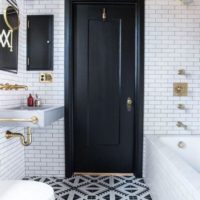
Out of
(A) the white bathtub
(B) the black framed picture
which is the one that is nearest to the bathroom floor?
(A) the white bathtub

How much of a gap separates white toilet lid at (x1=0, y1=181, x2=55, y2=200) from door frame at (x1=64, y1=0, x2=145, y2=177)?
1.38 m

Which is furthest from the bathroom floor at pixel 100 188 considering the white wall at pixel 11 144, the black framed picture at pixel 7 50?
the black framed picture at pixel 7 50

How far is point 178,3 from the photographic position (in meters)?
2.73

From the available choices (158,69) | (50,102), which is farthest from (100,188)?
(158,69)

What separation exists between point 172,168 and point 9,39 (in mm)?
1865

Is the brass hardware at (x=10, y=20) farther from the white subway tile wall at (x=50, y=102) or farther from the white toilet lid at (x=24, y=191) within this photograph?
the white toilet lid at (x=24, y=191)

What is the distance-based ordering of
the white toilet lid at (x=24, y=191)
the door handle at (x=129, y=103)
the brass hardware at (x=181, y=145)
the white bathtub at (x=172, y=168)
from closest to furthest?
the white toilet lid at (x=24, y=191)
the white bathtub at (x=172, y=168)
the brass hardware at (x=181, y=145)
the door handle at (x=129, y=103)

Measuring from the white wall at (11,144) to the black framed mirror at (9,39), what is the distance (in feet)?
0.21

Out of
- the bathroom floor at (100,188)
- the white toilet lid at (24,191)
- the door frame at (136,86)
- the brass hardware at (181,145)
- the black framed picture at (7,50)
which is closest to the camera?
the white toilet lid at (24,191)

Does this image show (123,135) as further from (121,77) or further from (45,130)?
(45,130)

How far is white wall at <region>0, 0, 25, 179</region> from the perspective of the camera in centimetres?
225

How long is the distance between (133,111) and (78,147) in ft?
2.62

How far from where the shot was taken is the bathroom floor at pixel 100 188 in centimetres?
233

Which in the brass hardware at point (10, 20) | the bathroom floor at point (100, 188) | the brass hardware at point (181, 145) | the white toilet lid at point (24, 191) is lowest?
the bathroom floor at point (100, 188)
